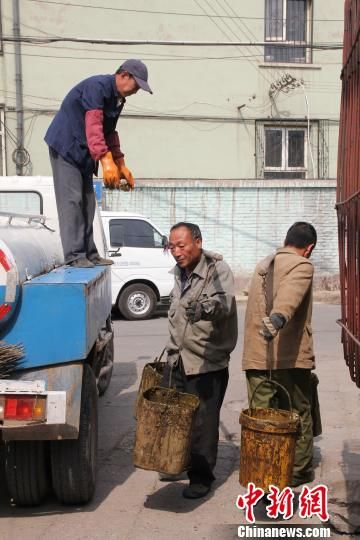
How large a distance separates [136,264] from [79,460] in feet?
29.0

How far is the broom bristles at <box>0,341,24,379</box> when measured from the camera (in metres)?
3.58

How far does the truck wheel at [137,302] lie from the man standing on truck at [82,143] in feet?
24.3

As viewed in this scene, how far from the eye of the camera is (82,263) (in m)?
5.18

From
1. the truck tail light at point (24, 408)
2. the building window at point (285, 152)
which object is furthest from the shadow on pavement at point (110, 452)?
the building window at point (285, 152)

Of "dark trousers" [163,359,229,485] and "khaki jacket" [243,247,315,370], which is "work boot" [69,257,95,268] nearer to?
"dark trousers" [163,359,229,485]

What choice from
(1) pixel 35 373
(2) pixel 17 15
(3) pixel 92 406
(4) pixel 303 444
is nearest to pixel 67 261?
(3) pixel 92 406

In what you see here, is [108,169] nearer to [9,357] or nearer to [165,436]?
[9,357]

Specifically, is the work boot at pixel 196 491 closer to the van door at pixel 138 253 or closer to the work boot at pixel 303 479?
the work boot at pixel 303 479

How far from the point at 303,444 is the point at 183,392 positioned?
2.88 ft

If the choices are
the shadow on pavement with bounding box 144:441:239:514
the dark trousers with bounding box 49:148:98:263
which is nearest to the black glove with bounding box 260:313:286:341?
the shadow on pavement with bounding box 144:441:239:514

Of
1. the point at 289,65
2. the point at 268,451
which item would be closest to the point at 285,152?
the point at 289,65

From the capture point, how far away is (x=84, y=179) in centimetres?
554

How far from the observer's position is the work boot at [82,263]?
513 centimetres

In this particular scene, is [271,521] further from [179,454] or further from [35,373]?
[35,373]
